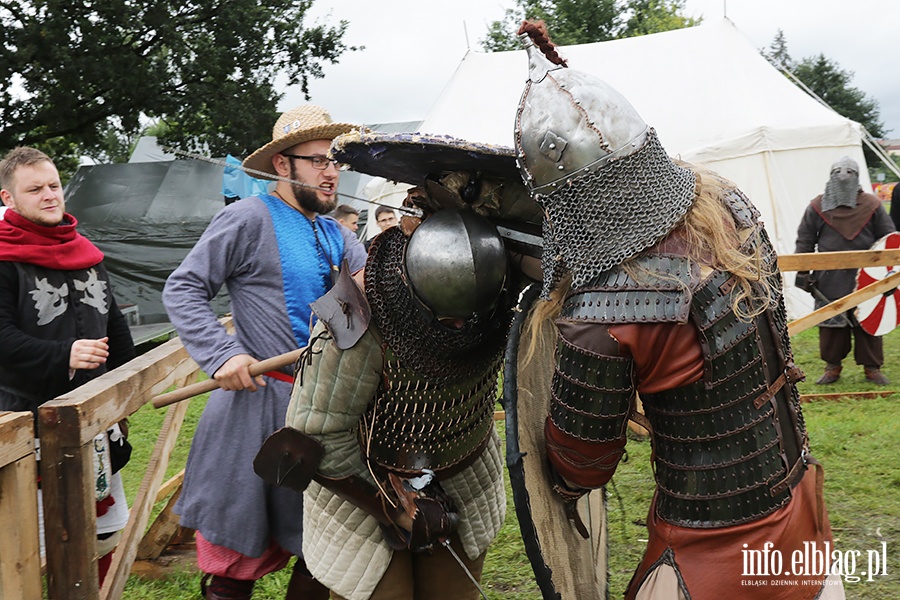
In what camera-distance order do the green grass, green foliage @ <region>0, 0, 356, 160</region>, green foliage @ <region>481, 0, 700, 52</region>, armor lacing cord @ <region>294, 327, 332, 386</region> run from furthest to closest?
green foliage @ <region>481, 0, 700, 52</region>, green foliage @ <region>0, 0, 356, 160</region>, the green grass, armor lacing cord @ <region>294, 327, 332, 386</region>

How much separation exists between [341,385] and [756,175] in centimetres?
870

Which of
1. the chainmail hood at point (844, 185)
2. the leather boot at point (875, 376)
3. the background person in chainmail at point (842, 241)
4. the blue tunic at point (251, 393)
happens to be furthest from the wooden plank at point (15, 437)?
the leather boot at point (875, 376)

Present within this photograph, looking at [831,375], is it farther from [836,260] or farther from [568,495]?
[568,495]

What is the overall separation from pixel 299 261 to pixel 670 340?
4.93 ft

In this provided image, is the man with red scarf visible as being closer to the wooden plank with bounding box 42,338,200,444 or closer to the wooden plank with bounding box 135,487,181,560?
the wooden plank with bounding box 42,338,200,444

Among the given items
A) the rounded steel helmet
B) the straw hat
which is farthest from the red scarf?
the rounded steel helmet

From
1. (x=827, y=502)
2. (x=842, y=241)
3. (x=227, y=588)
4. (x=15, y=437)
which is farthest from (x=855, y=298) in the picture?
(x=15, y=437)

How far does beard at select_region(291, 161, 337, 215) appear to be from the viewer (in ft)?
8.98

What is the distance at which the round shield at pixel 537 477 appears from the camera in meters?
1.66

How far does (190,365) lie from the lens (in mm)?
3238

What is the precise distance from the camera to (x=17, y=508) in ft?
6.61

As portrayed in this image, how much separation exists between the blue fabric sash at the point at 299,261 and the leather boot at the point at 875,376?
573cm

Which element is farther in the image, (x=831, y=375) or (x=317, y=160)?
(x=831, y=375)

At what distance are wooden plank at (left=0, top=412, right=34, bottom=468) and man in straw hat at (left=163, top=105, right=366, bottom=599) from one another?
69 cm
